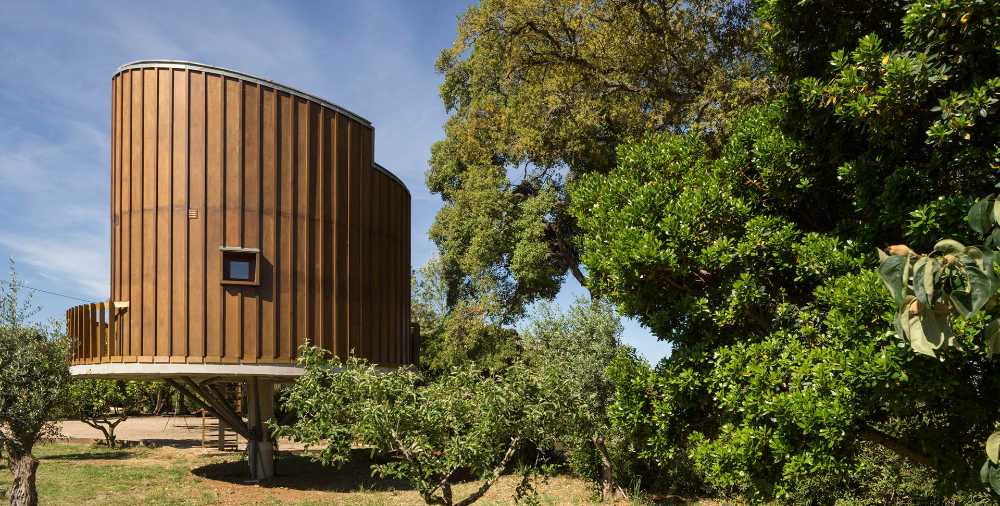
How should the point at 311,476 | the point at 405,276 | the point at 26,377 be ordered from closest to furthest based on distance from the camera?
the point at 26,377
the point at 311,476
the point at 405,276

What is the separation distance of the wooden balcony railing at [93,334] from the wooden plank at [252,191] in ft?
9.89

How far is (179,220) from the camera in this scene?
16312 mm

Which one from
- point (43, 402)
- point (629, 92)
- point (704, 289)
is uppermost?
point (629, 92)

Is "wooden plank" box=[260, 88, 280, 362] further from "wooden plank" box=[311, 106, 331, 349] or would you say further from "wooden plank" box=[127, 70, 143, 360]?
"wooden plank" box=[127, 70, 143, 360]

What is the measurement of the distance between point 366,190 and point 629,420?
40.5ft

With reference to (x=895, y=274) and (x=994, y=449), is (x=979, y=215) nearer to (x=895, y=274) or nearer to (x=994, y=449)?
(x=895, y=274)

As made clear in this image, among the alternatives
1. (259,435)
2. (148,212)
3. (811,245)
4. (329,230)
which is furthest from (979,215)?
(259,435)

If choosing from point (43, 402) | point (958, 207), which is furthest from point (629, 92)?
point (43, 402)

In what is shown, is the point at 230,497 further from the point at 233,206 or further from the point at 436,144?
the point at 436,144

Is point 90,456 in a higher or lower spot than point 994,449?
lower

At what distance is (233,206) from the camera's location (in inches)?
651

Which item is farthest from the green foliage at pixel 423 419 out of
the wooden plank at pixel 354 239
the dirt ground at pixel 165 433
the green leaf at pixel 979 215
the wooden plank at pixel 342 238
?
the dirt ground at pixel 165 433

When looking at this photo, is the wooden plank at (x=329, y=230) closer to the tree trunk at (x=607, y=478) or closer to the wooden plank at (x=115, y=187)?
the wooden plank at (x=115, y=187)

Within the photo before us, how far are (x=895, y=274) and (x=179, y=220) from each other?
16.3 m
